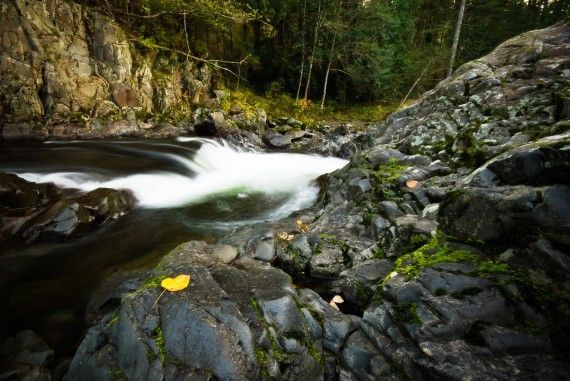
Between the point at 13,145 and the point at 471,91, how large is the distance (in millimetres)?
14767

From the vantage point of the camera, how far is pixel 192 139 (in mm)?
14734

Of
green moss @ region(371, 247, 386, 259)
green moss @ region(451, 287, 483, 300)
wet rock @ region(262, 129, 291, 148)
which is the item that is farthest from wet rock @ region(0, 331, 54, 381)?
wet rock @ region(262, 129, 291, 148)

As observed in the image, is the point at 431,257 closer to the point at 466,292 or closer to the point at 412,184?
the point at 466,292

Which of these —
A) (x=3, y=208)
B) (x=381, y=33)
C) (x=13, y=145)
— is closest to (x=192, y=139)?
(x=13, y=145)

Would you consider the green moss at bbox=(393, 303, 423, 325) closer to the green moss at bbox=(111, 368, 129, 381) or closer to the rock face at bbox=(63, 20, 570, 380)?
the rock face at bbox=(63, 20, 570, 380)

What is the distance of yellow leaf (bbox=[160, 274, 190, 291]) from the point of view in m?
2.70

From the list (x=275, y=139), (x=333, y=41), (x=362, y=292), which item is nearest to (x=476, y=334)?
(x=362, y=292)

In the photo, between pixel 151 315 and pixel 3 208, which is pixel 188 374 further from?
pixel 3 208

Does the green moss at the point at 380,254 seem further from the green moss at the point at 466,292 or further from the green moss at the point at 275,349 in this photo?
the green moss at the point at 275,349

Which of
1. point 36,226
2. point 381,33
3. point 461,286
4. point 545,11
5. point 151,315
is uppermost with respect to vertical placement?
point 545,11

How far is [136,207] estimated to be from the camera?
7.68 metres

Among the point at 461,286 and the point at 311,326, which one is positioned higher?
the point at 461,286

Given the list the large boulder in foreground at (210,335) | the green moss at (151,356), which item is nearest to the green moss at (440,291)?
the large boulder in foreground at (210,335)

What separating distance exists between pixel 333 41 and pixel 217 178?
582 inches
